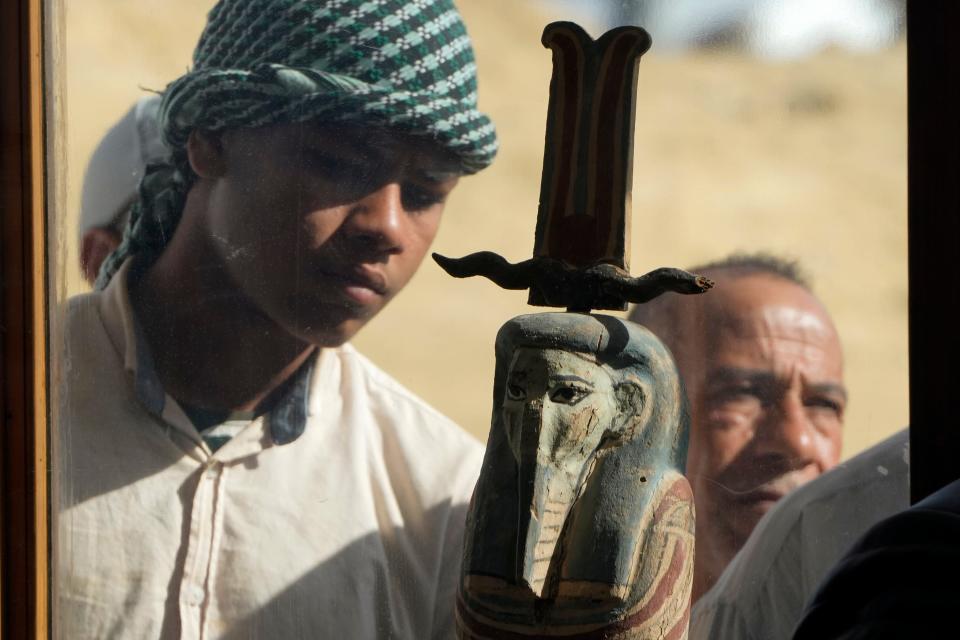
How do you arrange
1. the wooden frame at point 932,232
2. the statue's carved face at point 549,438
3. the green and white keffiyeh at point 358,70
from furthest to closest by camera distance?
the green and white keffiyeh at point 358,70
the wooden frame at point 932,232
the statue's carved face at point 549,438

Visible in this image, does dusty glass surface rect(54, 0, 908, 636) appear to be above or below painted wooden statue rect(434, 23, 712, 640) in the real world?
above

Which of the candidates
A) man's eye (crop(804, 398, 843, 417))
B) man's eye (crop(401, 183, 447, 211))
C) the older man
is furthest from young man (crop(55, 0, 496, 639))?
man's eye (crop(804, 398, 843, 417))

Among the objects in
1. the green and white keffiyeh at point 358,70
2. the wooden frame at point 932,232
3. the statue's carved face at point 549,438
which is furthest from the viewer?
the green and white keffiyeh at point 358,70

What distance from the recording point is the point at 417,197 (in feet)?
4.59

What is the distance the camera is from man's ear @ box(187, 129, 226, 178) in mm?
1438

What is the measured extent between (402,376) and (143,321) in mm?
298

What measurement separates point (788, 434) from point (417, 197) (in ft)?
1.50

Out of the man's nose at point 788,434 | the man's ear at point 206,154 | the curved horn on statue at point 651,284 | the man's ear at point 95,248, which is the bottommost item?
the man's nose at point 788,434

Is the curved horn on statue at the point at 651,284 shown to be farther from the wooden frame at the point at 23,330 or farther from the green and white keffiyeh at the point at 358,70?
the wooden frame at the point at 23,330

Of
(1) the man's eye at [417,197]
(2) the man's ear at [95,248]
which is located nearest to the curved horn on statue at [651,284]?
(1) the man's eye at [417,197]

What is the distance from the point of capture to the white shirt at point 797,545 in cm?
127

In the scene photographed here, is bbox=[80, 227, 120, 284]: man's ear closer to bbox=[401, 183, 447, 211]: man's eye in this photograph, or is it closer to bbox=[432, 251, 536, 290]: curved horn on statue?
bbox=[401, 183, 447, 211]: man's eye

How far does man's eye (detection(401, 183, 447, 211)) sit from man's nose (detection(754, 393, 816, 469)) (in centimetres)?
41

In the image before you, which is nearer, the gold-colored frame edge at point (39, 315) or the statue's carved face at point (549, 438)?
the statue's carved face at point (549, 438)
